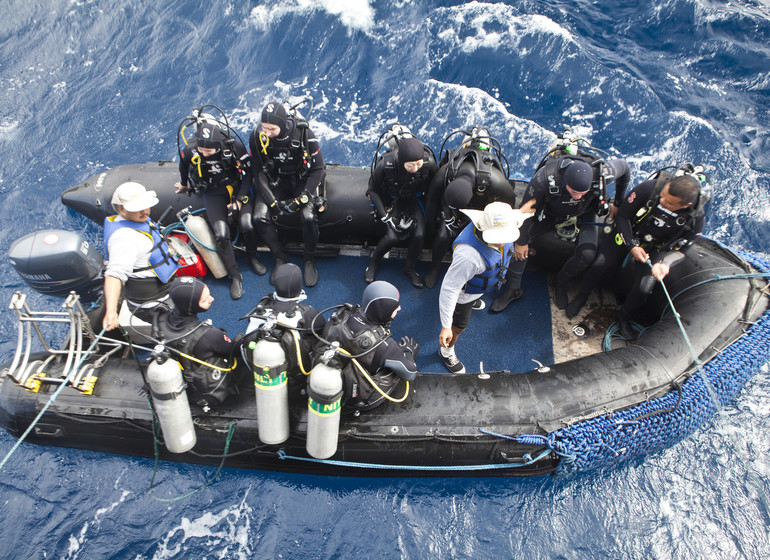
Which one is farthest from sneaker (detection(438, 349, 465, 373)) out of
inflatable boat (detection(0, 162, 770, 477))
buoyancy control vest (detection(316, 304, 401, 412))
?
buoyancy control vest (detection(316, 304, 401, 412))

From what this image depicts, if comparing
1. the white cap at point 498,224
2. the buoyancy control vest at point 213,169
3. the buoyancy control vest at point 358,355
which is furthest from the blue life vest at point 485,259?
the buoyancy control vest at point 213,169

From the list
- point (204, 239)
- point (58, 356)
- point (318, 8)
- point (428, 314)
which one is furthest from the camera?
point (318, 8)

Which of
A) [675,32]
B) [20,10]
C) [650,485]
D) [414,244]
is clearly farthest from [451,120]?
[20,10]

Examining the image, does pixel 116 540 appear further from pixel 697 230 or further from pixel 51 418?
pixel 697 230

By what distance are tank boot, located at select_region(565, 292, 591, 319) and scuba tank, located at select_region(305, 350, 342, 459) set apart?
7.67 feet

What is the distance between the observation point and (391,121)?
6008 millimetres

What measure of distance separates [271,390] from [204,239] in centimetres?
196

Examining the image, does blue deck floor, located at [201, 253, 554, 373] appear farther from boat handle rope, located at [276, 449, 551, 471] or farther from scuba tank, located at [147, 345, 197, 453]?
scuba tank, located at [147, 345, 197, 453]

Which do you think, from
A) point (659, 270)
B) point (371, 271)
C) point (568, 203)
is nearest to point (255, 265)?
point (371, 271)

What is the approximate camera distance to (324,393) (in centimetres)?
249

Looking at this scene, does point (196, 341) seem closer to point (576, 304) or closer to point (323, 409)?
point (323, 409)

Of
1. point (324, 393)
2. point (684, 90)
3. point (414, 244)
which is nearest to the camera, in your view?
point (324, 393)

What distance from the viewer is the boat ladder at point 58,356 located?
275 centimetres

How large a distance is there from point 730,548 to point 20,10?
989cm
